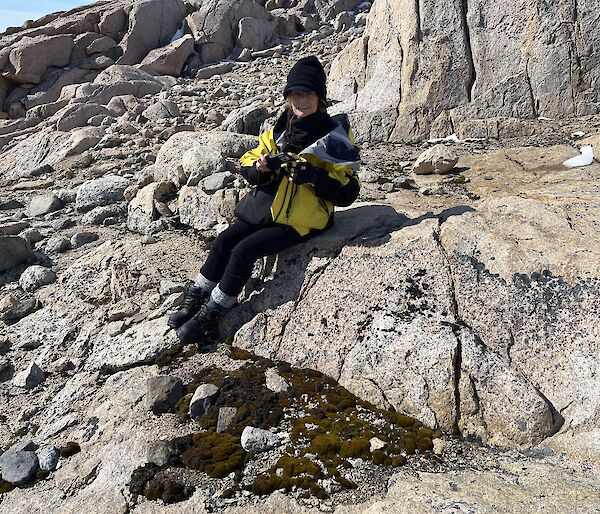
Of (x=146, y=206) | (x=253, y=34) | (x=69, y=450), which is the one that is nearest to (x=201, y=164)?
(x=146, y=206)

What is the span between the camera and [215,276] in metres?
6.64

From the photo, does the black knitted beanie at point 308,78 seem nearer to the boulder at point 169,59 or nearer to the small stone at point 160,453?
the small stone at point 160,453

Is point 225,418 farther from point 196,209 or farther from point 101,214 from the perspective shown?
point 101,214

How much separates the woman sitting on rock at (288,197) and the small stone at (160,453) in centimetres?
181

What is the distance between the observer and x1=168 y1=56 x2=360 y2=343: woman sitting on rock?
6379mm

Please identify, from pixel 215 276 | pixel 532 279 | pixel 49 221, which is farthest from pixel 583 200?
pixel 49 221

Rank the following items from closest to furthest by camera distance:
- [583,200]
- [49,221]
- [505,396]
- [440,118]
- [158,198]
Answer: [505,396] < [583,200] < [158,198] < [49,221] < [440,118]

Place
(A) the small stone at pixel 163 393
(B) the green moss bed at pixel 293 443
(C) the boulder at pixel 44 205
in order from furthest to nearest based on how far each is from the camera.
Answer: (C) the boulder at pixel 44 205
(A) the small stone at pixel 163 393
(B) the green moss bed at pixel 293 443

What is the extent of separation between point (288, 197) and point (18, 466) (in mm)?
4184

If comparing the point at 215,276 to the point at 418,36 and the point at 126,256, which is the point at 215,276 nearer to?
the point at 126,256

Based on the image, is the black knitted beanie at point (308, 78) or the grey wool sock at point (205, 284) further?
the grey wool sock at point (205, 284)

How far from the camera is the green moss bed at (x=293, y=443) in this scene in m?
4.33

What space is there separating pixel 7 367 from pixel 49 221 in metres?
5.55

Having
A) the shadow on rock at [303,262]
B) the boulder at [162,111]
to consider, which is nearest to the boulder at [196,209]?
the shadow on rock at [303,262]
